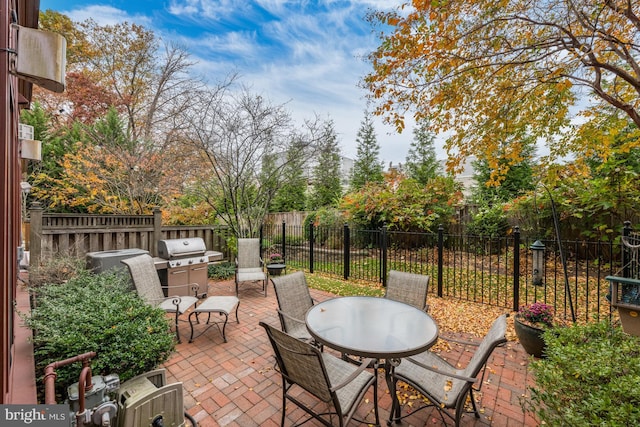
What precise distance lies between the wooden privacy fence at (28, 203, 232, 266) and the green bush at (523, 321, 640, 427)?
5083 mm

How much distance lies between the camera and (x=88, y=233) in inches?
183

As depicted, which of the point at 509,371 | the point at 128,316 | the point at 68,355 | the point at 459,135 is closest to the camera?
the point at 68,355

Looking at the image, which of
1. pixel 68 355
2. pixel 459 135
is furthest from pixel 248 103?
pixel 68 355

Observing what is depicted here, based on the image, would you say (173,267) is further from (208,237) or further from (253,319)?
(208,237)

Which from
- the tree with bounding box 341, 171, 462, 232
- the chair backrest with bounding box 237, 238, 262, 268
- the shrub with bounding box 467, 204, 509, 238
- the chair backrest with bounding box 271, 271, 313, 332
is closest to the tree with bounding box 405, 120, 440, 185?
the tree with bounding box 341, 171, 462, 232

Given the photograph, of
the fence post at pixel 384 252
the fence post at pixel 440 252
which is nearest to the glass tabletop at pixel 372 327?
the fence post at pixel 440 252

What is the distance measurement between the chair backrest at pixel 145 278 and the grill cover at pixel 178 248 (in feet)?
3.27

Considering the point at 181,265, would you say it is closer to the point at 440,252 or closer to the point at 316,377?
the point at 316,377

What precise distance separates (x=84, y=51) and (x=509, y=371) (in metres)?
14.9

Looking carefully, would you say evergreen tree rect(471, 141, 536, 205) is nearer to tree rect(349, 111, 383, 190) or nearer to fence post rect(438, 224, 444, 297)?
fence post rect(438, 224, 444, 297)

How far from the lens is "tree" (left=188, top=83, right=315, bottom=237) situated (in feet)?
20.3

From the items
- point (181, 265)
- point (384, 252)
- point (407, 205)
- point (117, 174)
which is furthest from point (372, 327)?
point (117, 174)

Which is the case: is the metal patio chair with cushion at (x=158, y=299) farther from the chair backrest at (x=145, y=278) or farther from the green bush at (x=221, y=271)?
the green bush at (x=221, y=271)

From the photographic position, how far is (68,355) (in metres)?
1.77
